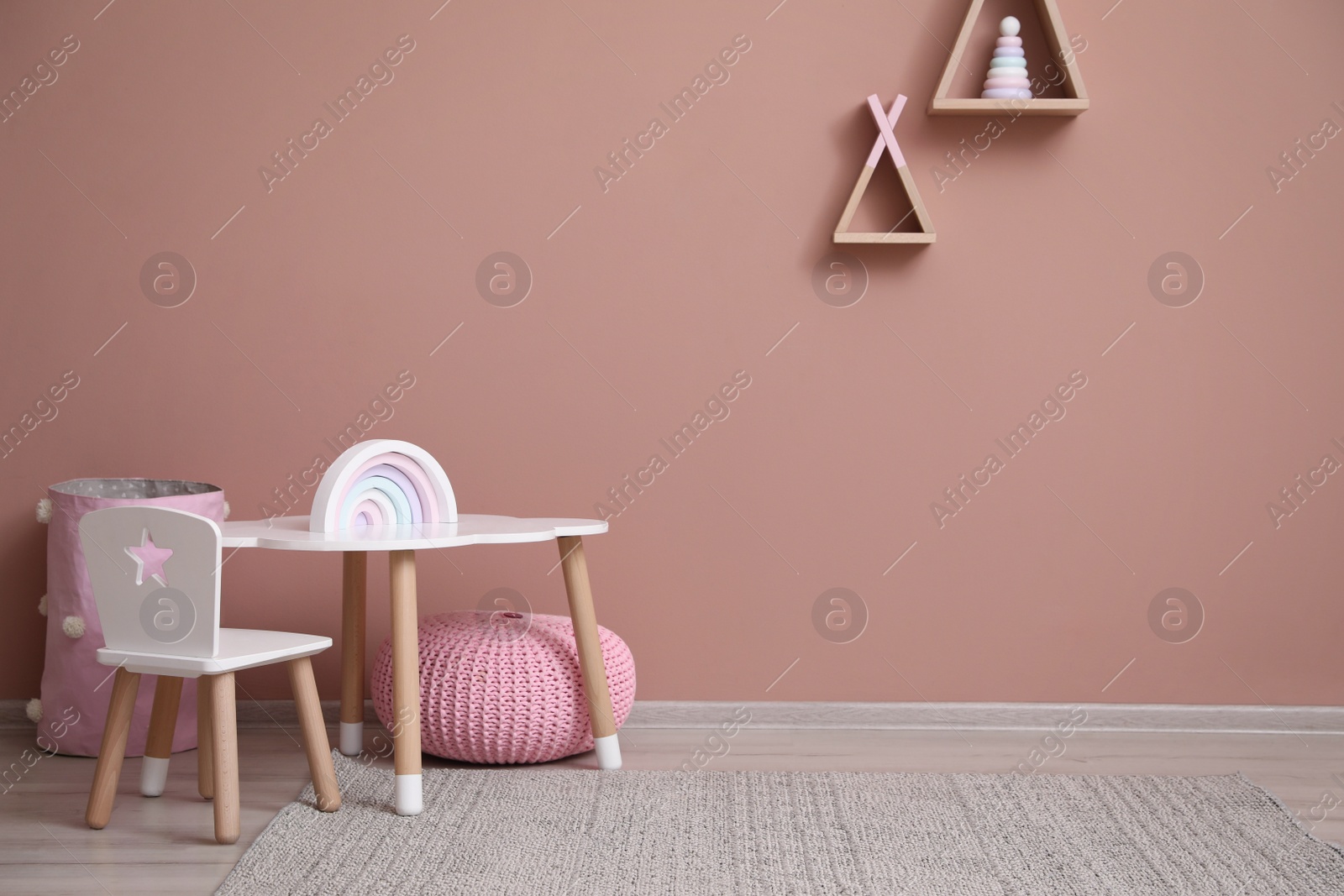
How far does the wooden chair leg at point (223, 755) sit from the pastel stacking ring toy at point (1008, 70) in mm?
2006

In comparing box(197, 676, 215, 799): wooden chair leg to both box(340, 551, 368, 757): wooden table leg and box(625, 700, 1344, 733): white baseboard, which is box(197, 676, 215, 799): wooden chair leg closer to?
box(340, 551, 368, 757): wooden table leg

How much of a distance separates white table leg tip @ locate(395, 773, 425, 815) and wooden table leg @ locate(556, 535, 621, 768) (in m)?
0.40

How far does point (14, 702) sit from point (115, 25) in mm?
1642

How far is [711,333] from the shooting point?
2.50 m

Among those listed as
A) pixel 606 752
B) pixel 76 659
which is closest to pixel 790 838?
pixel 606 752

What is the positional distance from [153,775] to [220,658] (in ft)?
1.56

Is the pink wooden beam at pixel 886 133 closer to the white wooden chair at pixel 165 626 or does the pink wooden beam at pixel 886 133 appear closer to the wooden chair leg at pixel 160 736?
the white wooden chair at pixel 165 626

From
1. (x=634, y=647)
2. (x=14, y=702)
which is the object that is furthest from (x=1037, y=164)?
(x=14, y=702)

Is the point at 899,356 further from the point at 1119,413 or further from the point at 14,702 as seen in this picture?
the point at 14,702

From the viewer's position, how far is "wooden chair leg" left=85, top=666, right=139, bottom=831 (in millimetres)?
1850

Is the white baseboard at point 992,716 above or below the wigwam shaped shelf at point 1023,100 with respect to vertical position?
below

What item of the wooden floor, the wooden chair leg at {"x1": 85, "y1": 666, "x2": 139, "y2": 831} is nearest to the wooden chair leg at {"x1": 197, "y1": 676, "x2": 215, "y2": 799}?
the wooden floor

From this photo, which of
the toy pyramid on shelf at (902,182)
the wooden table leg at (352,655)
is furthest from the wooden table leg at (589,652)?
the toy pyramid on shelf at (902,182)

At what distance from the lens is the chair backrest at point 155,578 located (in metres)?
1.71
